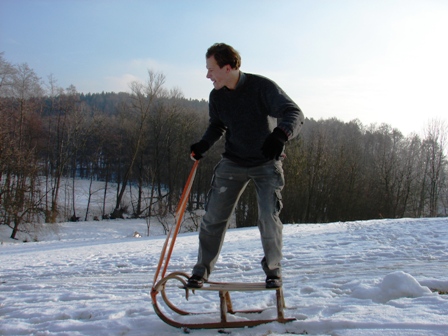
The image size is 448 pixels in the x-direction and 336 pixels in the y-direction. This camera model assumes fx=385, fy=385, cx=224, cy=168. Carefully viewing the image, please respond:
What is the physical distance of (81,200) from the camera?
1705 inches

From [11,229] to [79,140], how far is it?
17.0 metres

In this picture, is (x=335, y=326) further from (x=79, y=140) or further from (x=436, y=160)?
(x=436, y=160)

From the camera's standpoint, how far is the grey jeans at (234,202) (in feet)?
9.83

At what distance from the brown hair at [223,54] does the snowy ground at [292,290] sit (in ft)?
6.67

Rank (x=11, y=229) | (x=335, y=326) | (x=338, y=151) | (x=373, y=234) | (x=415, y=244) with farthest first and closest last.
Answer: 1. (x=338, y=151)
2. (x=11, y=229)
3. (x=373, y=234)
4. (x=415, y=244)
5. (x=335, y=326)

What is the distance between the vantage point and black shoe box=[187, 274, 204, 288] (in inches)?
119

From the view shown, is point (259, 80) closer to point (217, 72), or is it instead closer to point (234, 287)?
point (217, 72)

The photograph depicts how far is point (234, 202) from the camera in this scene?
10.6ft

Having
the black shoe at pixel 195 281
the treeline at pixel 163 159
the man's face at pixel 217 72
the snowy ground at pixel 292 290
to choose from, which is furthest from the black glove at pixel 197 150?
the treeline at pixel 163 159

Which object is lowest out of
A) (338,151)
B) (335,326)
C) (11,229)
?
(11,229)

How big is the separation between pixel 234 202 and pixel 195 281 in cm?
71

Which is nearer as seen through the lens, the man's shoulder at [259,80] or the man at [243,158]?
the man at [243,158]

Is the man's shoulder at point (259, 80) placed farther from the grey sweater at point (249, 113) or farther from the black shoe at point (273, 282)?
the black shoe at point (273, 282)

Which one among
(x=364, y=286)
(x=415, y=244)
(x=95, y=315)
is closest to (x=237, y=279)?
(x=364, y=286)
